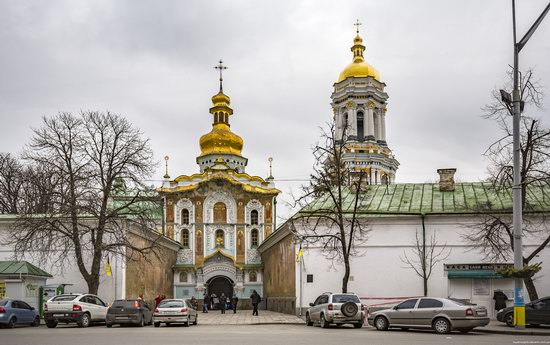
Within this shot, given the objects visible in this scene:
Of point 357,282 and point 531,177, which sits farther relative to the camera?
point 357,282

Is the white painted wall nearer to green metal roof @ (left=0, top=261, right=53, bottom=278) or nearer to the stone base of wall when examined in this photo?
the stone base of wall

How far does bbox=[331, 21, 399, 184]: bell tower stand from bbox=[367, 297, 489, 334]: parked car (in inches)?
2035

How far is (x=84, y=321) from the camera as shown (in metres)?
29.5

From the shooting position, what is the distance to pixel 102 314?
30.8 meters

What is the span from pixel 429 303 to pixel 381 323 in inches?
83.9

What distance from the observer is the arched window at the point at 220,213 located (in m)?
65.9

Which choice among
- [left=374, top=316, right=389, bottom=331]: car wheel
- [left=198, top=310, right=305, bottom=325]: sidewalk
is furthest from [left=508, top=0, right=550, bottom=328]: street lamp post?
[left=198, top=310, right=305, bottom=325]: sidewalk

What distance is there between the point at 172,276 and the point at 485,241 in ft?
115

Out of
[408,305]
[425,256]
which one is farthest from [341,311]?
[425,256]

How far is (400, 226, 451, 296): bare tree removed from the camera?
35812 mm

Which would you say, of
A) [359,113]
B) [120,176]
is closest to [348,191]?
[120,176]

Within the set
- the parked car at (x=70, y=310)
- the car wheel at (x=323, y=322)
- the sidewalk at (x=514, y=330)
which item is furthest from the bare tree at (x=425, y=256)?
the parked car at (x=70, y=310)

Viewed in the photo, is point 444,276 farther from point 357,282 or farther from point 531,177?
point 531,177

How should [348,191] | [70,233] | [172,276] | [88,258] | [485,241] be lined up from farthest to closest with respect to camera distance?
[172,276], [348,191], [88,258], [70,233], [485,241]
